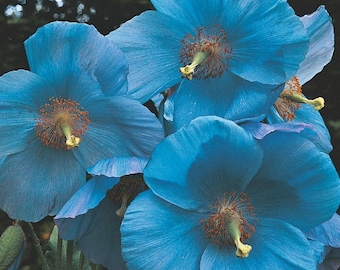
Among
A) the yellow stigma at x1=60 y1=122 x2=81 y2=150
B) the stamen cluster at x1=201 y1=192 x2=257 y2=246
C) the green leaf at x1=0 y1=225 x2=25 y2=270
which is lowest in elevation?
the green leaf at x1=0 y1=225 x2=25 y2=270

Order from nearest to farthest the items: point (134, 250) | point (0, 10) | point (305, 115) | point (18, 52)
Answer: point (134, 250), point (305, 115), point (18, 52), point (0, 10)

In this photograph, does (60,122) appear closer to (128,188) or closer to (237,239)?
(128,188)

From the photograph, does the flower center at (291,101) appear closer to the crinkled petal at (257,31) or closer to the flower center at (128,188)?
the crinkled petal at (257,31)

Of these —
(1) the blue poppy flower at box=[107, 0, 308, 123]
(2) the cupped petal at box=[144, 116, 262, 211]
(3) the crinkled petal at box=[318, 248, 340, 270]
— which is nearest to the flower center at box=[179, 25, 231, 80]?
(1) the blue poppy flower at box=[107, 0, 308, 123]

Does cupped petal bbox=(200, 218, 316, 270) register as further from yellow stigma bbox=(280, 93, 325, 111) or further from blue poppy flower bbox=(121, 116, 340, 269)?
yellow stigma bbox=(280, 93, 325, 111)

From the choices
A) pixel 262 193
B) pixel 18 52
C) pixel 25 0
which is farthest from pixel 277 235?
pixel 25 0

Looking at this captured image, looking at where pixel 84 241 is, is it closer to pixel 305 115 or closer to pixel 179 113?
pixel 179 113

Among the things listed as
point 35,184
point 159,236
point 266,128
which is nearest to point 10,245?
point 35,184

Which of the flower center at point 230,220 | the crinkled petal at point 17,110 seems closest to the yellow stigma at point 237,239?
the flower center at point 230,220
